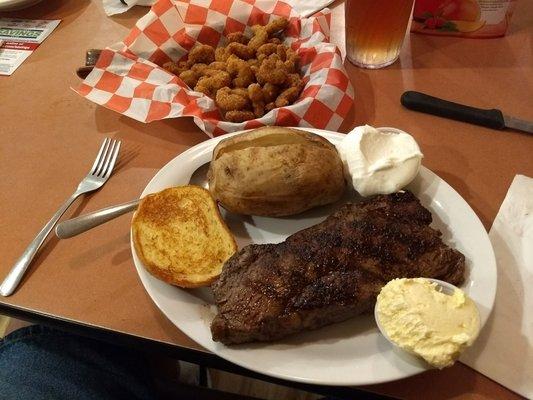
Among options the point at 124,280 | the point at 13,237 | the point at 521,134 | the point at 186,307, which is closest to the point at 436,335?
the point at 186,307

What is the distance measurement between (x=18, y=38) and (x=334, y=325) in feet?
4.28

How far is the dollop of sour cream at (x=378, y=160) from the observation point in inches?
31.3

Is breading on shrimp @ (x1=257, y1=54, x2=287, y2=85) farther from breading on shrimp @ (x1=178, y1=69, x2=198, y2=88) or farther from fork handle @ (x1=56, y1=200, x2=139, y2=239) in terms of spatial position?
fork handle @ (x1=56, y1=200, x2=139, y2=239)

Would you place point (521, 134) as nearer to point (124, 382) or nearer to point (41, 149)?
point (124, 382)

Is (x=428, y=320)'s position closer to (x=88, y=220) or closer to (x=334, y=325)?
(x=334, y=325)

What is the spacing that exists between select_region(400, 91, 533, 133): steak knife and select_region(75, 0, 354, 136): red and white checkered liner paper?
0.51 ft

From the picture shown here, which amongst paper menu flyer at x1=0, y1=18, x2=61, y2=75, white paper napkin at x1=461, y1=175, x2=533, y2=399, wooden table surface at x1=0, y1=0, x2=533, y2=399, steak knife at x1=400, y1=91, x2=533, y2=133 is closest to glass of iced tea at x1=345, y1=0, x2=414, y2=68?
wooden table surface at x1=0, y1=0, x2=533, y2=399

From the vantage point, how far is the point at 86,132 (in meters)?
1.10

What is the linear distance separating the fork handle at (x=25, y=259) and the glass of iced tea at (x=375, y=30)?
31.3 inches

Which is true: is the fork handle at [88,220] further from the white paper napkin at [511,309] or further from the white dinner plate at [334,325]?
the white paper napkin at [511,309]

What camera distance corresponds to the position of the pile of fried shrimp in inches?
41.4

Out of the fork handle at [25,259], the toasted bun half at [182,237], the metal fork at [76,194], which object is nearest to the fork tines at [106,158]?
the metal fork at [76,194]

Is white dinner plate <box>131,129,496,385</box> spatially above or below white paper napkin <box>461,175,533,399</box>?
above

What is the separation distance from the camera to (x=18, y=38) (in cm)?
140
